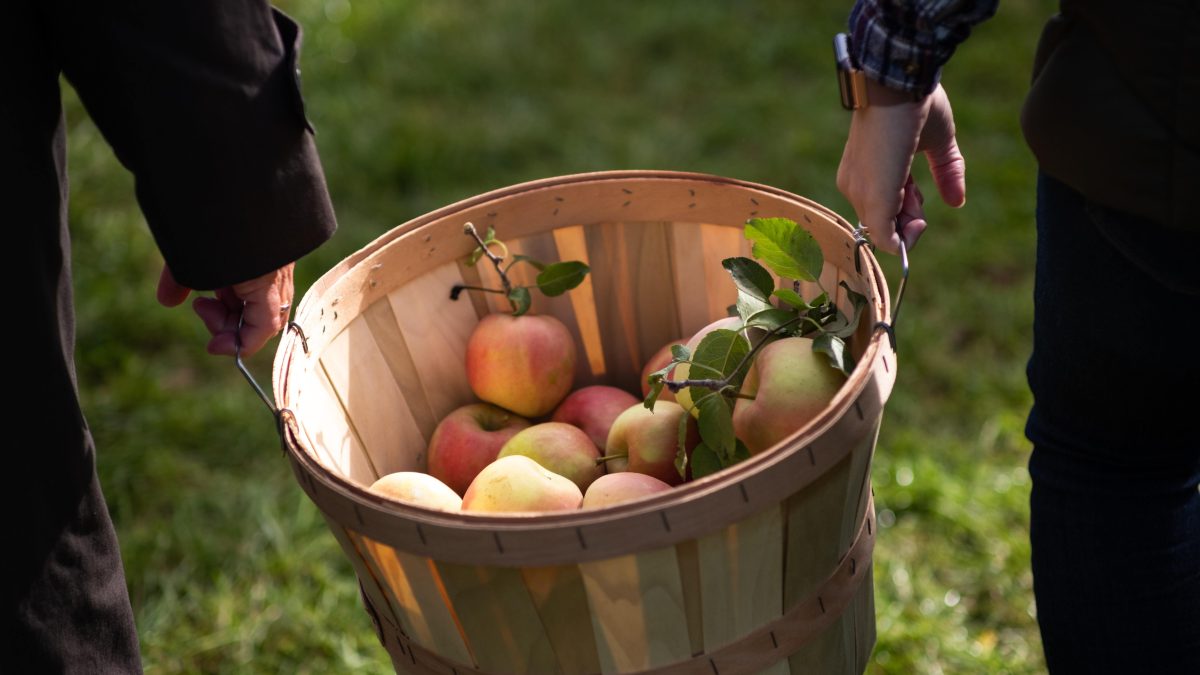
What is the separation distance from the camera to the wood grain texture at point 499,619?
3.22 feet

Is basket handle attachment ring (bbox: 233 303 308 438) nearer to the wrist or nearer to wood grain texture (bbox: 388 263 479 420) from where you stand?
wood grain texture (bbox: 388 263 479 420)

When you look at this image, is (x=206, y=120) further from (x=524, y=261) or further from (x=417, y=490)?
(x=524, y=261)

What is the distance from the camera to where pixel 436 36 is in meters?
3.74

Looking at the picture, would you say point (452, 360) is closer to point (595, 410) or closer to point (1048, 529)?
point (595, 410)

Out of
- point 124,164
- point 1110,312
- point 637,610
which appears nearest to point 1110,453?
point 1110,312

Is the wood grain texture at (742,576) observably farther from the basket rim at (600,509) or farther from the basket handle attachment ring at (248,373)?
the basket handle attachment ring at (248,373)

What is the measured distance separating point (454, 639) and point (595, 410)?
0.47 meters

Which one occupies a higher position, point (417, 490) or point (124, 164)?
point (124, 164)

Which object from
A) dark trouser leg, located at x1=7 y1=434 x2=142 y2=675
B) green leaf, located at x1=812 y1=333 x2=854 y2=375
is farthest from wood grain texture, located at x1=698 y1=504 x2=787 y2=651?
dark trouser leg, located at x1=7 y1=434 x2=142 y2=675

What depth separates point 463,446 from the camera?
1.42 metres

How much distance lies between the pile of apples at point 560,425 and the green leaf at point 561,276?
5 cm

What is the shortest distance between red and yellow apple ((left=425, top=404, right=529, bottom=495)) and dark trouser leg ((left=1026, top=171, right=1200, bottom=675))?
2.07 ft

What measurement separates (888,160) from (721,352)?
0.28 metres

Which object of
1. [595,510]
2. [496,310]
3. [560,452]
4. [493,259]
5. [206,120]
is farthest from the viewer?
[496,310]
